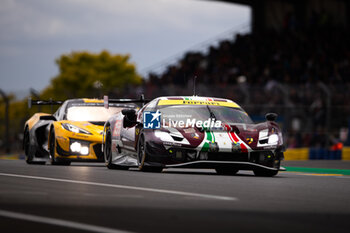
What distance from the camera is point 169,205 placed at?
21.9 feet

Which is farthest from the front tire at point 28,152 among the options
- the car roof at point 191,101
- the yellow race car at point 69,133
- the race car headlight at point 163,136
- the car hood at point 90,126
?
the race car headlight at point 163,136

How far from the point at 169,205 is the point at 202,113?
211 inches

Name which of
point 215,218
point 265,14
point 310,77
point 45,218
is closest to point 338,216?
point 215,218

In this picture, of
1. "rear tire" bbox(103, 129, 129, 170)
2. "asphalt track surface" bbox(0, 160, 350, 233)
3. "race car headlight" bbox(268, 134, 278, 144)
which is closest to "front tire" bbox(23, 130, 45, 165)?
"rear tire" bbox(103, 129, 129, 170)

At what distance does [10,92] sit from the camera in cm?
2508

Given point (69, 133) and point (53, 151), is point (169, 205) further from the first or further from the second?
point (53, 151)

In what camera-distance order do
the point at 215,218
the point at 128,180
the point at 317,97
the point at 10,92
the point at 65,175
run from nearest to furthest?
the point at 215,218
the point at 128,180
the point at 65,175
the point at 317,97
the point at 10,92

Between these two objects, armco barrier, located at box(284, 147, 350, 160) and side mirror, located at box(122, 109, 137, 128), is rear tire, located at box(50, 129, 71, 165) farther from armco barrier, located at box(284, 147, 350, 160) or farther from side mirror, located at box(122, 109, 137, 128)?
armco barrier, located at box(284, 147, 350, 160)

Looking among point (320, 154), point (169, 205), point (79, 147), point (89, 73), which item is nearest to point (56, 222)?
point (169, 205)

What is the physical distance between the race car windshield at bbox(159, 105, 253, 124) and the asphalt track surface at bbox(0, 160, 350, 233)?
75.1 inches

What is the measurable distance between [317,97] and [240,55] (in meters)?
11.1

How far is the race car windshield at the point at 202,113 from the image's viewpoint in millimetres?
11734

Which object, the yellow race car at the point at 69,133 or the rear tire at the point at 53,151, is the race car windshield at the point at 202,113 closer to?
the yellow race car at the point at 69,133

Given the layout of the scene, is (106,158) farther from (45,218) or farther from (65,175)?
(45,218)
